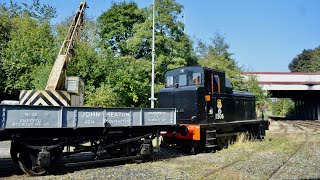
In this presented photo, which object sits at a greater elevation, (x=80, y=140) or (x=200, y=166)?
(x=80, y=140)

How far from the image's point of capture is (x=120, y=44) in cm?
2980

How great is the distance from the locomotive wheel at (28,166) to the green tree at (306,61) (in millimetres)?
78879

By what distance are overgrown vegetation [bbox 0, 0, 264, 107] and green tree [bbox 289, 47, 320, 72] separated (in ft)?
166

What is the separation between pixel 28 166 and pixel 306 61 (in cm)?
8539

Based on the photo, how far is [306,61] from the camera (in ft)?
273

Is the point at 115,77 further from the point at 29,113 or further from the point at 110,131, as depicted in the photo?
the point at 29,113

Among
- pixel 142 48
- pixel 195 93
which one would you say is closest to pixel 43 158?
pixel 195 93

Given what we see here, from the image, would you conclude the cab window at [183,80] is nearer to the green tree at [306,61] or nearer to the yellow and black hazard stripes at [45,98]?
the yellow and black hazard stripes at [45,98]

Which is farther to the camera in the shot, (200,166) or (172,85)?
(172,85)

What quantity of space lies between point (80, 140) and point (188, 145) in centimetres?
527

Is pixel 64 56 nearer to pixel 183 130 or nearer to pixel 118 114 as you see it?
pixel 118 114

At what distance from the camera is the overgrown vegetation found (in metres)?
20.7

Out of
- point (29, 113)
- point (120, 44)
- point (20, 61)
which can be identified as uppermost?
point (120, 44)

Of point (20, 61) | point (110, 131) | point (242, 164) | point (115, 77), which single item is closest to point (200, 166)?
point (242, 164)
